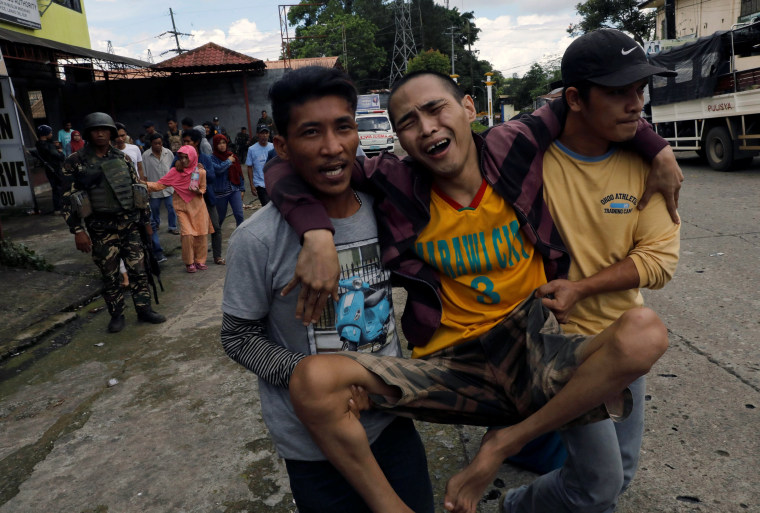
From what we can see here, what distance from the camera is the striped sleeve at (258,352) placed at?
1.51 metres

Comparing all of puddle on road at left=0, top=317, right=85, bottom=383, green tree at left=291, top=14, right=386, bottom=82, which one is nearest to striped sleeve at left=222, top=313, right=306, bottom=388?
puddle on road at left=0, top=317, right=85, bottom=383

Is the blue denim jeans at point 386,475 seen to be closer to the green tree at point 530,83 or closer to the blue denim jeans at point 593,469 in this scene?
the blue denim jeans at point 593,469

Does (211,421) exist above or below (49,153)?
below

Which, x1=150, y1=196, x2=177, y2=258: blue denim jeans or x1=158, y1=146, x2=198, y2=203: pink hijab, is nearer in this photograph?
x1=158, y1=146, x2=198, y2=203: pink hijab

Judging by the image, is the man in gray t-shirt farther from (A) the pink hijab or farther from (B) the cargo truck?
(B) the cargo truck

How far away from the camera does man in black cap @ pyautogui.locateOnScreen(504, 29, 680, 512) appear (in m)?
1.69

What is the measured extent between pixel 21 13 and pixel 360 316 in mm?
13930

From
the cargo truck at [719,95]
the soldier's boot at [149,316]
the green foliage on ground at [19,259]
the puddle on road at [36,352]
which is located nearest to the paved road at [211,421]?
the puddle on road at [36,352]

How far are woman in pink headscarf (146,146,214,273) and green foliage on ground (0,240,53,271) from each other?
1622mm

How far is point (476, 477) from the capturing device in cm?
157

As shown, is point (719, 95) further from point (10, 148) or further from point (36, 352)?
point (10, 148)

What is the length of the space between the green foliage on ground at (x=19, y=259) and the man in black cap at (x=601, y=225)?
6851 millimetres

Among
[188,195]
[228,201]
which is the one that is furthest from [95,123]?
[228,201]

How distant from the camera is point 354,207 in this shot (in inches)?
67.3
